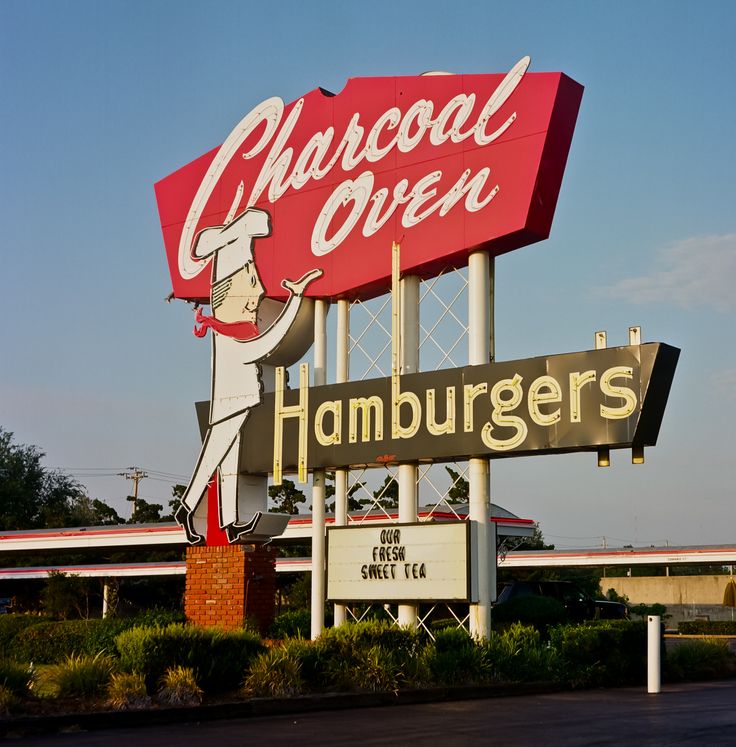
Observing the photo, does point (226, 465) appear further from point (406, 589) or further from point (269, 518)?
point (406, 589)

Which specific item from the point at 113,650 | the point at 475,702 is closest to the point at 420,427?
the point at 475,702

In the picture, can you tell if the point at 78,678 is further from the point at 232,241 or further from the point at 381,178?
the point at 232,241

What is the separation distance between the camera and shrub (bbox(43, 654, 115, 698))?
1405 cm

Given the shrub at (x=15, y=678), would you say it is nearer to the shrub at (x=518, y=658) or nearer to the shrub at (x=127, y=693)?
the shrub at (x=127, y=693)

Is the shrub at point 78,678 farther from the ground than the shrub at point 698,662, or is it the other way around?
the shrub at point 78,678

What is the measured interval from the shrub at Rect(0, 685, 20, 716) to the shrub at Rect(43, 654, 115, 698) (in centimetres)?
98

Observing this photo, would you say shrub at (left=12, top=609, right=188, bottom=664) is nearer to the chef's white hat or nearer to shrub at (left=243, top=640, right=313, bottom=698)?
shrub at (left=243, top=640, right=313, bottom=698)

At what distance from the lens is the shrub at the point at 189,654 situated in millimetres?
14570

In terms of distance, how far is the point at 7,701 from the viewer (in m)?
12.9

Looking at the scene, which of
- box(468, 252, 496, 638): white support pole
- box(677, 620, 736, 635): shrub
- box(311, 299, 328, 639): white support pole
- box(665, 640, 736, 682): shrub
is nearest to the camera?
box(468, 252, 496, 638): white support pole

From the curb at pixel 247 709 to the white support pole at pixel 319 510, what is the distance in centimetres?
545

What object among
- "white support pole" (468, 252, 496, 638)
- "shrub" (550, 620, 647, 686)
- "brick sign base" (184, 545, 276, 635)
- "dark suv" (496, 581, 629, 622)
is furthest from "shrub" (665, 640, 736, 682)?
"brick sign base" (184, 545, 276, 635)

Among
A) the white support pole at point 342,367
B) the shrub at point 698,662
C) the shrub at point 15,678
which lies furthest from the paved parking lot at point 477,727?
the white support pole at point 342,367

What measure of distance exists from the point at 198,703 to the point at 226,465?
32.2 feet
